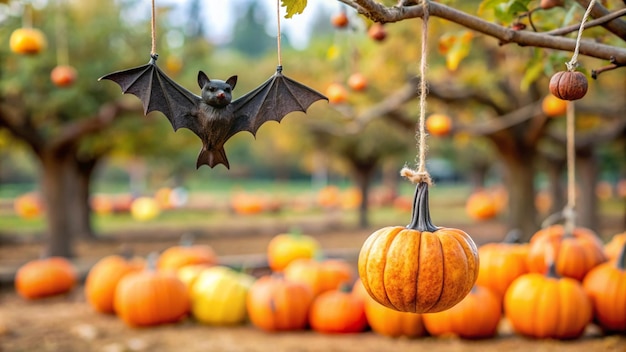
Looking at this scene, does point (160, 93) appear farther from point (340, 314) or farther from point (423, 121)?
point (340, 314)

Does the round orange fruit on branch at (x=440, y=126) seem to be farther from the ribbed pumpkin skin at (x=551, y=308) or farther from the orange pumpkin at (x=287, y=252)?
the ribbed pumpkin skin at (x=551, y=308)

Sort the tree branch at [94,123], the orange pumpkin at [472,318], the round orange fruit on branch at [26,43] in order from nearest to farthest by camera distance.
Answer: the orange pumpkin at [472,318]
the round orange fruit on branch at [26,43]
the tree branch at [94,123]

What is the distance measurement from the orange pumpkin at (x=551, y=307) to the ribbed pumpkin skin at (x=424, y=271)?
9.92 feet

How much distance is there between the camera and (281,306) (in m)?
5.80

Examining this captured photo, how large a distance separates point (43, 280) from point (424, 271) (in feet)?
22.9

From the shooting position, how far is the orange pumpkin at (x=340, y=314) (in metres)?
5.62

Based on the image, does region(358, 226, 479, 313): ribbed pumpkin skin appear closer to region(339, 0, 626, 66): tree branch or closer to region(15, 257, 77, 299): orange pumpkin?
region(339, 0, 626, 66): tree branch

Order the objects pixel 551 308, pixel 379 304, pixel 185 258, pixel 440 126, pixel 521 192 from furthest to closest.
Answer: pixel 521 192 → pixel 440 126 → pixel 185 258 → pixel 379 304 → pixel 551 308

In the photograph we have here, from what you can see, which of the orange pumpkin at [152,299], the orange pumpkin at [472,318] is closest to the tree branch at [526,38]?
the orange pumpkin at [472,318]

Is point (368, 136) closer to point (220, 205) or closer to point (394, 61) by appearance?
point (394, 61)

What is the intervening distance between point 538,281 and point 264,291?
2541mm

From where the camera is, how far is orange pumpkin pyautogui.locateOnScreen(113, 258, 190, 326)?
6.04m

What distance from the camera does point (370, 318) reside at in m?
5.53

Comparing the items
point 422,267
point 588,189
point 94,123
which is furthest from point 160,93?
point 588,189
